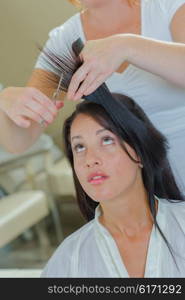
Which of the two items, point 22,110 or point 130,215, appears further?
point 130,215

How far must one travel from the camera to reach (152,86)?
2.51ft

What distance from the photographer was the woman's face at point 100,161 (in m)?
0.70

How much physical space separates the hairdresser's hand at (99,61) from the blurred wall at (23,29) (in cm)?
90

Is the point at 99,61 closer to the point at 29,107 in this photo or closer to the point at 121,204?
the point at 29,107

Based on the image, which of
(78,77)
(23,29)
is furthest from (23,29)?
(78,77)

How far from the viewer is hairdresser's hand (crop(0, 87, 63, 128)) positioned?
24.5 inches

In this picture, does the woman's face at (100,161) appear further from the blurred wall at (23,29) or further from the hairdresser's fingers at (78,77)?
the blurred wall at (23,29)

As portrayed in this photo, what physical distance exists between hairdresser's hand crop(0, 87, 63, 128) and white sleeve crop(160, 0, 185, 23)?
0.74ft

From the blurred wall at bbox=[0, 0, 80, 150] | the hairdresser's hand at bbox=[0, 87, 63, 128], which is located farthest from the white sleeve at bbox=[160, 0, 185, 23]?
the blurred wall at bbox=[0, 0, 80, 150]

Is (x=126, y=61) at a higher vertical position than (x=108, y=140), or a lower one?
higher

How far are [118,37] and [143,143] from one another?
0.19 m

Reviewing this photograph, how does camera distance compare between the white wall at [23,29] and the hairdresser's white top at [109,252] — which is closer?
the hairdresser's white top at [109,252]

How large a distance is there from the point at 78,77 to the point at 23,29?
1.12 metres

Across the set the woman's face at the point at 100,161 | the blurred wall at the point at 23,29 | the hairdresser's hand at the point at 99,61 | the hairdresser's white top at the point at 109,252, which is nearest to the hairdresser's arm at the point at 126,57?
the hairdresser's hand at the point at 99,61
